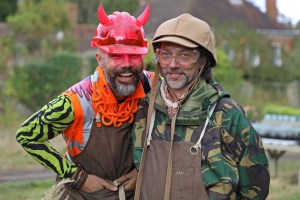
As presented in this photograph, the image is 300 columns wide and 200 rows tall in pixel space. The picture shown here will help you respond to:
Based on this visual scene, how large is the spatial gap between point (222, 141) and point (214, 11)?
134ft

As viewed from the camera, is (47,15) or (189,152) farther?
(47,15)

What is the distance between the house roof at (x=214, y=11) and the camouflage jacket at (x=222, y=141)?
123 ft

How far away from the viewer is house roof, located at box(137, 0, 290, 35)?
4403 cm

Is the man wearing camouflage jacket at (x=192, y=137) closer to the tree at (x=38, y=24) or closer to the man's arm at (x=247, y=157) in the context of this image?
the man's arm at (x=247, y=157)

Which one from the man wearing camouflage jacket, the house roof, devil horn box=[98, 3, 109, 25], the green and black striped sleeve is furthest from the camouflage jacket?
the house roof

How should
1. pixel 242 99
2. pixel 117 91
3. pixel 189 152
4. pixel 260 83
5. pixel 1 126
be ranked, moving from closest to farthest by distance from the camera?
1. pixel 189 152
2. pixel 117 91
3. pixel 1 126
4. pixel 242 99
5. pixel 260 83

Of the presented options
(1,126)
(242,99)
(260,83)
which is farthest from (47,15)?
(1,126)

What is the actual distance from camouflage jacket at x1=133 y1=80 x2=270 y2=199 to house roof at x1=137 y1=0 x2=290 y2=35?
37.5m

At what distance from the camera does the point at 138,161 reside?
15.4ft

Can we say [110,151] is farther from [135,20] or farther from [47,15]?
[47,15]

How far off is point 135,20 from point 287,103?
24.9m

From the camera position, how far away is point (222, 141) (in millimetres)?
4551

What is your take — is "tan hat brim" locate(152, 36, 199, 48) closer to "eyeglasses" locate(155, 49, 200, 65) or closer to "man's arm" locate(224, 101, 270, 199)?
"eyeglasses" locate(155, 49, 200, 65)

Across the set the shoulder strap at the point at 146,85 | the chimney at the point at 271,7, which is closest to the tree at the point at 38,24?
the shoulder strap at the point at 146,85
